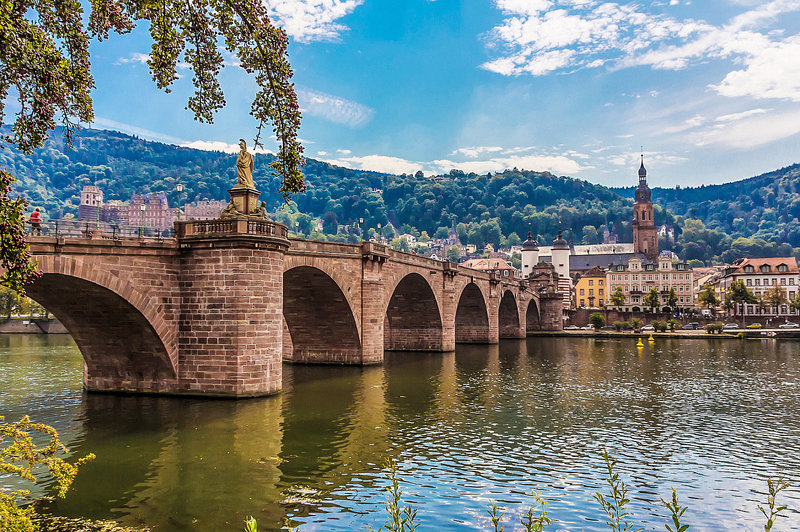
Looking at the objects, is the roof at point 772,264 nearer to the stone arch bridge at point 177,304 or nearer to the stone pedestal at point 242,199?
the stone arch bridge at point 177,304

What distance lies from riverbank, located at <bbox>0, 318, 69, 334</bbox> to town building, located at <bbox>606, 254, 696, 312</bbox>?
100008 millimetres

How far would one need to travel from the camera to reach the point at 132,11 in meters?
8.44

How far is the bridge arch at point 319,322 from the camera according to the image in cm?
3756

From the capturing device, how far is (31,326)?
83.1m

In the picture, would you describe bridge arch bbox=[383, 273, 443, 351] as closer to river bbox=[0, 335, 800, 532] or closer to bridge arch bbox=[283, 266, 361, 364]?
bridge arch bbox=[283, 266, 361, 364]

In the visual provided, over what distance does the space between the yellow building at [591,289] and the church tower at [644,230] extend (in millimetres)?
43709

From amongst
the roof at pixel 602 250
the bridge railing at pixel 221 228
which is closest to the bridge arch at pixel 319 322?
the bridge railing at pixel 221 228

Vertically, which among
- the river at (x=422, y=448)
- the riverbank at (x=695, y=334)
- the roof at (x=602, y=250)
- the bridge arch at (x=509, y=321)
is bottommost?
the riverbank at (x=695, y=334)

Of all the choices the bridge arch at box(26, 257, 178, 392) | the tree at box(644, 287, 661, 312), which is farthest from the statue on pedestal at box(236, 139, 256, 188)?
the tree at box(644, 287, 661, 312)

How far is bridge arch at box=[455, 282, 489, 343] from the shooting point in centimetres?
6712

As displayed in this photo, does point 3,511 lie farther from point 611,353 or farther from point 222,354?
point 611,353

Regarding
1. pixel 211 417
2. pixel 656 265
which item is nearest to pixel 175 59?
pixel 211 417

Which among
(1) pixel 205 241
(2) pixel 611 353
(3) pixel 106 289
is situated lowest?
(2) pixel 611 353

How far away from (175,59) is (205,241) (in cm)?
1760
